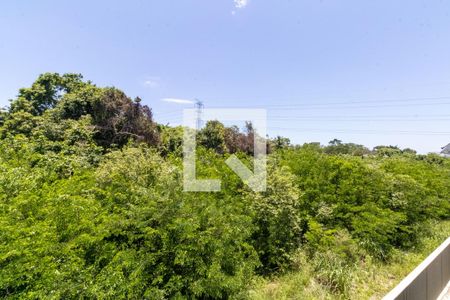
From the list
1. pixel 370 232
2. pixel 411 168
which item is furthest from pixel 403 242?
pixel 411 168

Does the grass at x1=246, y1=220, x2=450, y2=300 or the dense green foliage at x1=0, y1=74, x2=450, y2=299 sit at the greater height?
the dense green foliage at x1=0, y1=74, x2=450, y2=299

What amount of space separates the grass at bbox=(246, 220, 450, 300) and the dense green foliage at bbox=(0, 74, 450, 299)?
175 mm

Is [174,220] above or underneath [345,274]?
above

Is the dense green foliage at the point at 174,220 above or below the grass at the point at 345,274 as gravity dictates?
above

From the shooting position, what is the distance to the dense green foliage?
362 centimetres

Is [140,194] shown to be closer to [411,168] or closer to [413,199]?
[413,199]

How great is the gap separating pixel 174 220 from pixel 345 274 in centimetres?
419

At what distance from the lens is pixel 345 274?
232 inches

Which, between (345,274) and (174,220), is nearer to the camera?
(174,220)

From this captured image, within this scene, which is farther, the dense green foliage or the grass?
the grass

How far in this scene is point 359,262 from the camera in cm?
677

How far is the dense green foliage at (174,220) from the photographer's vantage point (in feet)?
11.9

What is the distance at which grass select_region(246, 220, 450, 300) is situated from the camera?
18.1 ft

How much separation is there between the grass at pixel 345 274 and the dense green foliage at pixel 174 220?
175 mm
